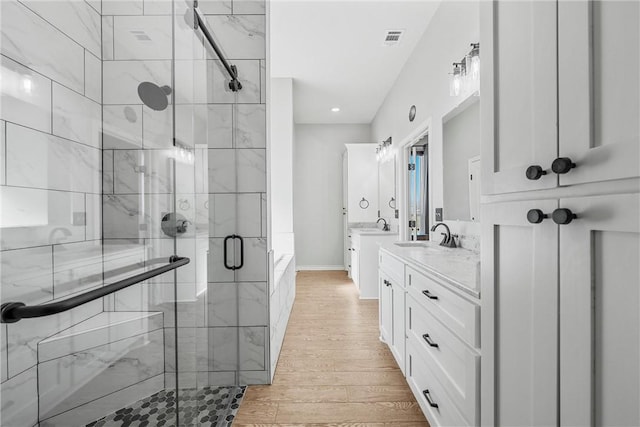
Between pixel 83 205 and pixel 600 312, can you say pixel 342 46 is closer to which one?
pixel 83 205

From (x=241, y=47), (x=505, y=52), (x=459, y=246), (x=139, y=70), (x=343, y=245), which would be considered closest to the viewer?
(x=505, y=52)

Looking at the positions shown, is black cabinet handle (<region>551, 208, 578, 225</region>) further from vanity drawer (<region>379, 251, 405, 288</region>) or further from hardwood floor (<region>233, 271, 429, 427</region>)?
hardwood floor (<region>233, 271, 429, 427</region>)

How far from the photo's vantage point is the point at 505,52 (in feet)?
2.76

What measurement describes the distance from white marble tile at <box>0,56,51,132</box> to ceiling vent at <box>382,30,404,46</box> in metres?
3.13

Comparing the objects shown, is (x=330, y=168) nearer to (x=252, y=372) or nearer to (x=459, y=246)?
(x=459, y=246)

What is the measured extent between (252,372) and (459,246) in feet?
5.69

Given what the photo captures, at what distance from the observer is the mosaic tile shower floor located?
3.05 ft

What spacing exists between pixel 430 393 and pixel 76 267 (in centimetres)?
154

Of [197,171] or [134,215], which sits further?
[197,171]

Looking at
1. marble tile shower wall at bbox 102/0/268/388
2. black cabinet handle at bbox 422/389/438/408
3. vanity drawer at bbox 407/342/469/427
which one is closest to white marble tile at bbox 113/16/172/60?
marble tile shower wall at bbox 102/0/268/388

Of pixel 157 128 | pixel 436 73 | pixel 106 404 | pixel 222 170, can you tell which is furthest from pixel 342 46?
pixel 106 404

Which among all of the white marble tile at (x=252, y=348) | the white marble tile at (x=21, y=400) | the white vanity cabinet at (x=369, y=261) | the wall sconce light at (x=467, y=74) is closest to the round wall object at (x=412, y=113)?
the wall sconce light at (x=467, y=74)

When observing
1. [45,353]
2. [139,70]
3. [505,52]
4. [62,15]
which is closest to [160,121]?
[139,70]

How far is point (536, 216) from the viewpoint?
27.1 inches
